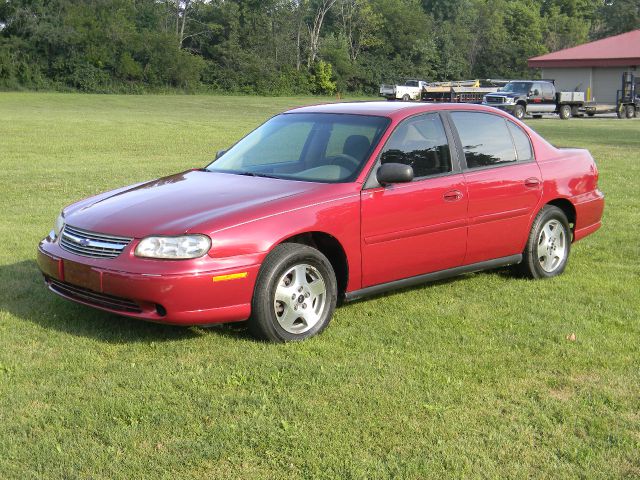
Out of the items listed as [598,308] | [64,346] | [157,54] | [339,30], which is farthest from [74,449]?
[339,30]

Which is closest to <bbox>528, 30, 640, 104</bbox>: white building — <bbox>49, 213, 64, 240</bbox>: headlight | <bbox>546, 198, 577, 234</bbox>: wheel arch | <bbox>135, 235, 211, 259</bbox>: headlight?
<bbox>546, 198, 577, 234</bbox>: wheel arch

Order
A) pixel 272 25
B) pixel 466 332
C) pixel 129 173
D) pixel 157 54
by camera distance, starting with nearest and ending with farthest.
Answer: pixel 466 332, pixel 129 173, pixel 157 54, pixel 272 25

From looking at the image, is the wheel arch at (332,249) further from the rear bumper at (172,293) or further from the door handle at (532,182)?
the door handle at (532,182)

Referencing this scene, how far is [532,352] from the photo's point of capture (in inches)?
208

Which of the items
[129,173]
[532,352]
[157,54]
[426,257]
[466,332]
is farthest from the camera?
[157,54]

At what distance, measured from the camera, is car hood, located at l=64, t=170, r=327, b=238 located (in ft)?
17.3

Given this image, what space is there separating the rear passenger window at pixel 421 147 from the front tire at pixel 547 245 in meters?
1.19

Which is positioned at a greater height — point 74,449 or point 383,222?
point 383,222

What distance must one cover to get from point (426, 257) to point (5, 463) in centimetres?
345

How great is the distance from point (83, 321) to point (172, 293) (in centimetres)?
115

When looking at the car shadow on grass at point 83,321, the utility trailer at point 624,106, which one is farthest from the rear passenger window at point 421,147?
the utility trailer at point 624,106

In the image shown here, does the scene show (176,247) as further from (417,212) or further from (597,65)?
(597,65)

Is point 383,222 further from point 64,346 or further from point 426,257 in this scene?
point 64,346

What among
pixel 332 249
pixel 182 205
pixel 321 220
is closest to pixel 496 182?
pixel 332 249
